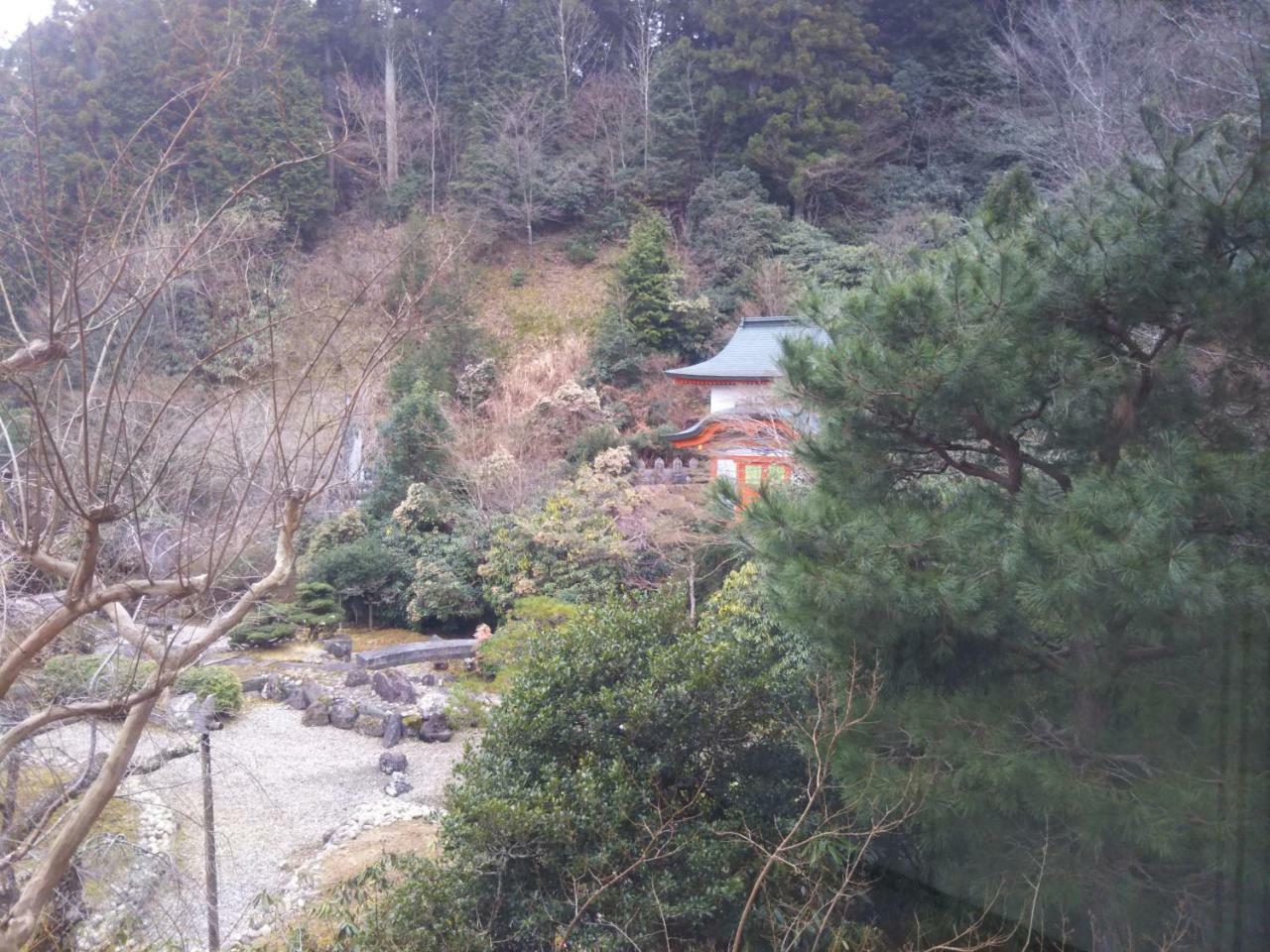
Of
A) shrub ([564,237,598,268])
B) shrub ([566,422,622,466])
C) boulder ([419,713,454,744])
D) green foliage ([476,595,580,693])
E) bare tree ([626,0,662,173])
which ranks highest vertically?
bare tree ([626,0,662,173])

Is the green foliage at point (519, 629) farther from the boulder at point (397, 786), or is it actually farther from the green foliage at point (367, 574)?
the green foliage at point (367, 574)

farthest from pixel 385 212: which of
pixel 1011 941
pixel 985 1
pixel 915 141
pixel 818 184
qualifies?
pixel 1011 941

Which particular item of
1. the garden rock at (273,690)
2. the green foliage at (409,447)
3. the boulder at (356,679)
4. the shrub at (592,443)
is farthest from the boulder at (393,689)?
the shrub at (592,443)

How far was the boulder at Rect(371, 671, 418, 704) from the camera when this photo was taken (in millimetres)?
8469

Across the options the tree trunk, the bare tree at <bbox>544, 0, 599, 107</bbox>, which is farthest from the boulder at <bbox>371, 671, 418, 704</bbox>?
the bare tree at <bbox>544, 0, 599, 107</bbox>

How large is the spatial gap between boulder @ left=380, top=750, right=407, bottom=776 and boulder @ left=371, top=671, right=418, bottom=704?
4.32ft

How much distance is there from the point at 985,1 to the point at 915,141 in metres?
2.53

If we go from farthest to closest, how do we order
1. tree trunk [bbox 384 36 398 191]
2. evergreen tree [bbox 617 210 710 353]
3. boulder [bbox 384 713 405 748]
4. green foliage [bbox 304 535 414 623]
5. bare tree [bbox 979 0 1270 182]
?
1. evergreen tree [bbox 617 210 710 353]
2. tree trunk [bbox 384 36 398 191]
3. green foliage [bbox 304 535 414 623]
4. boulder [bbox 384 713 405 748]
5. bare tree [bbox 979 0 1270 182]

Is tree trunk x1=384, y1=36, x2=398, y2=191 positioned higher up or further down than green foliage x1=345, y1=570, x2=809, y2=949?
higher up

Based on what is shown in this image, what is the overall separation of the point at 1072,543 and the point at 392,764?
6.00m

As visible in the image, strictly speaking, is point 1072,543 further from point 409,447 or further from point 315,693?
point 409,447

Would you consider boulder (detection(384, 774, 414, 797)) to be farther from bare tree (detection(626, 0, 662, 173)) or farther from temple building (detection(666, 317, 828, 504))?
bare tree (detection(626, 0, 662, 173))

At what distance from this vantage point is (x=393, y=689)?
850 cm

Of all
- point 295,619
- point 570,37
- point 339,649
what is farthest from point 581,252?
point 339,649
